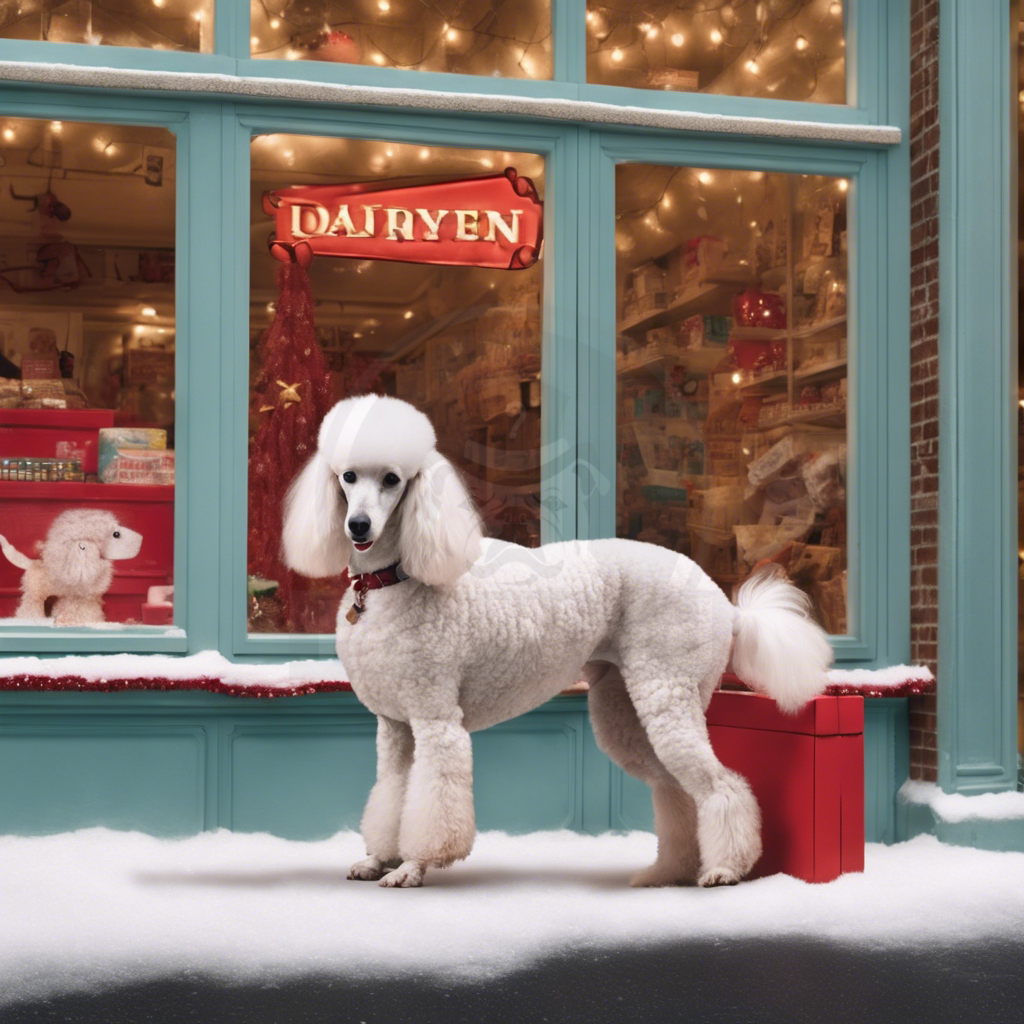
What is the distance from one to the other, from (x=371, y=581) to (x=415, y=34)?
2466 mm

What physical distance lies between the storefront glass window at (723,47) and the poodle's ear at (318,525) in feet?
7.79

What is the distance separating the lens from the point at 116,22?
4.84 metres

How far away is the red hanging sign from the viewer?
4.88 meters

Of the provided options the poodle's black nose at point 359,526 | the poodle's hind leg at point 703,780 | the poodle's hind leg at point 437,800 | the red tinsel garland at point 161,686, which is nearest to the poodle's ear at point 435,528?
the poodle's black nose at point 359,526

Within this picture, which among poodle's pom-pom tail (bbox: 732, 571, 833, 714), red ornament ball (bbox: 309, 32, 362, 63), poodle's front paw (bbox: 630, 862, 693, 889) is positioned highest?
red ornament ball (bbox: 309, 32, 362, 63)

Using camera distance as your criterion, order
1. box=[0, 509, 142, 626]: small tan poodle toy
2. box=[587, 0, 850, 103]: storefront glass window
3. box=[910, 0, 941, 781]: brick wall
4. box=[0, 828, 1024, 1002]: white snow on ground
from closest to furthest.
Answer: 1. box=[0, 828, 1024, 1002]: white snow on ground
2. box=[0, 509, 142, 626]: small tan poodle toy
3. box=[910, 0, 941, 781]: brick wall
4. box=[587, 0, 850, 103]: storefront glass window

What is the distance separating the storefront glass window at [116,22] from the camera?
477cm

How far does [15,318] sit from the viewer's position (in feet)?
15.6

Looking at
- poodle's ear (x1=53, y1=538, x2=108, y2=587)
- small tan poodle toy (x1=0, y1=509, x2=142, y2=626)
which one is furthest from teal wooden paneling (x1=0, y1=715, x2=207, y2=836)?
poodle's ear (x1=53, y1=538, x2=108, y2=587)

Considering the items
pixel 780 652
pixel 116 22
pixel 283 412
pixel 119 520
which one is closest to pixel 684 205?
pixel 283 412

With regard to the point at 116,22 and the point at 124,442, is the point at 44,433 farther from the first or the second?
the point at 116,22

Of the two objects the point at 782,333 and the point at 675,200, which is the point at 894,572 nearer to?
the point at 782,333

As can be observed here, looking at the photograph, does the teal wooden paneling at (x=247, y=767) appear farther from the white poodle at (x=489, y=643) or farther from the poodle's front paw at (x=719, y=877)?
the poodle's front paw at (x=719, y=877)

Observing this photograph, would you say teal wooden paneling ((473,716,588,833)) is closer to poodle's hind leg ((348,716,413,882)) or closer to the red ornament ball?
poodle's hind leg ((348,716,413,882))
